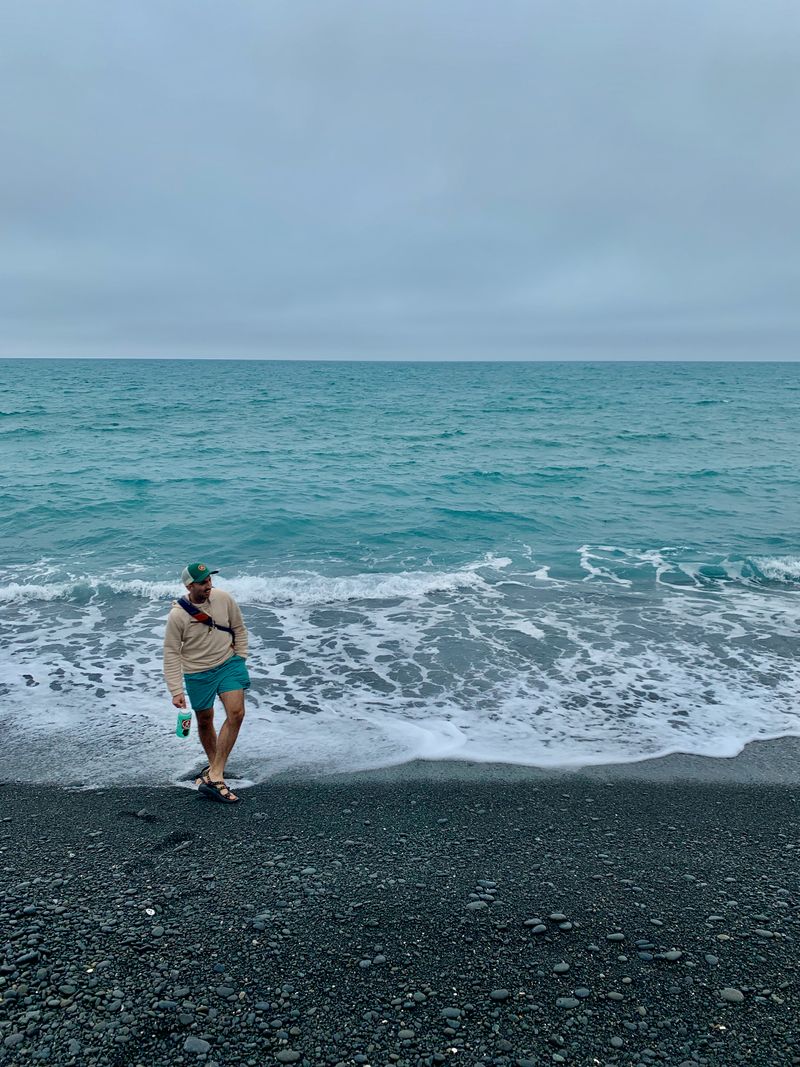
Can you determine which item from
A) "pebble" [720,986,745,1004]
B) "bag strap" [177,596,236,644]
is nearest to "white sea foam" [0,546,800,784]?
"bag strap" [177,596,236,644]

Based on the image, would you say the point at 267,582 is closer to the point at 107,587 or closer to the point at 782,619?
the point at 107,587

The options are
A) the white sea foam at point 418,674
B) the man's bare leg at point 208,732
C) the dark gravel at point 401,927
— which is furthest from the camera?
the white sea foam at point 418,674

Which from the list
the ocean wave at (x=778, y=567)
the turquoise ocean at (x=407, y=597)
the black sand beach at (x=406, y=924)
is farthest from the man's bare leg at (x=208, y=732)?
A: the ocean wave at (x=778, y=567)

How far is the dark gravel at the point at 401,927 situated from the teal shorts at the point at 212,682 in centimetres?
91

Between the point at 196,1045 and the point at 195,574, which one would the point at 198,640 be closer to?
the point at 195,574

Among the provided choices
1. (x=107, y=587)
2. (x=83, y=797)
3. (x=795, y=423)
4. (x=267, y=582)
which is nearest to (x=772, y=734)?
(x=83, y=797)

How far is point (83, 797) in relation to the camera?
6312mm

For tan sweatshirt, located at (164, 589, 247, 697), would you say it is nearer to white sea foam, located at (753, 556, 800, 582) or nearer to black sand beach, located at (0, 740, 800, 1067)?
black sand beach, located at (0, 740, 800, 1067)

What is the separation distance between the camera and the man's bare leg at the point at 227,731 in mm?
6391

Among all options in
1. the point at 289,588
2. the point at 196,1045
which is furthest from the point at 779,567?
the point at 196,1045

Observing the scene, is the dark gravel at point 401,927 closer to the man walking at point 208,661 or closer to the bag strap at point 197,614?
the man walking at point 208,661

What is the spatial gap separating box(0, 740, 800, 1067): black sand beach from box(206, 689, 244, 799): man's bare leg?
282mm

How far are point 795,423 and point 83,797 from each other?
47.8m

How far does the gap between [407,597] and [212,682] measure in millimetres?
7225
